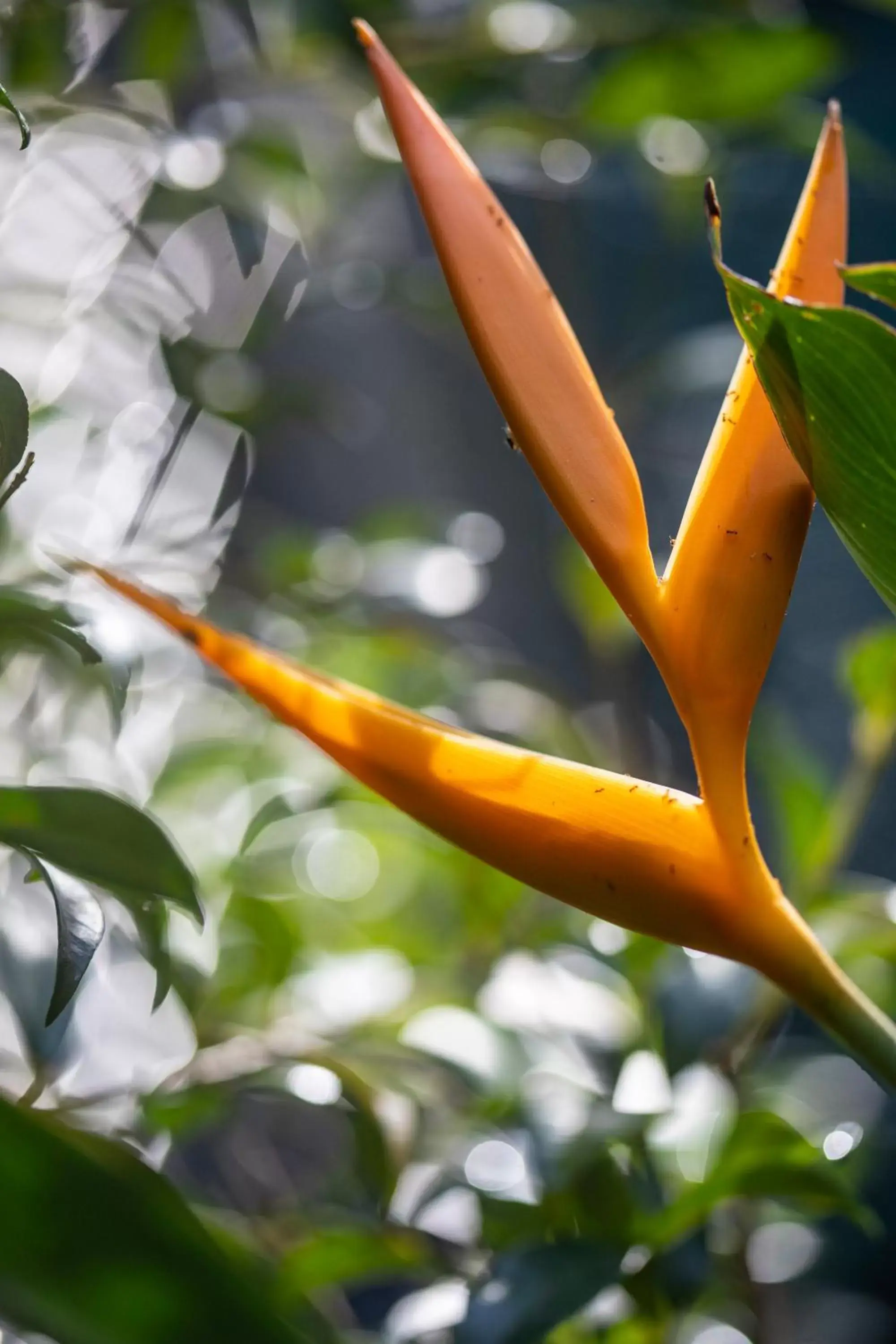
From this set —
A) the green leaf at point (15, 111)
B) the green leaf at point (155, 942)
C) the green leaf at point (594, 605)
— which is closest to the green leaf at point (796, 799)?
the green leaf at point (594, 605)

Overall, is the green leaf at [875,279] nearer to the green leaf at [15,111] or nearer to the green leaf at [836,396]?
the green leaf at [836,396]

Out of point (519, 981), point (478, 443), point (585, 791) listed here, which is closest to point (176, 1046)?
point (519, 981)

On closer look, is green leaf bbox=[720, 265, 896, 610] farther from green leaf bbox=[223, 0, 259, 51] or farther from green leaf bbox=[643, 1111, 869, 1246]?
green leaf bbox=[223, 0, 259, 51]

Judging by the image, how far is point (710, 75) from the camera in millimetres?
734

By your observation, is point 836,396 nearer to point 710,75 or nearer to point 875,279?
point 875,279

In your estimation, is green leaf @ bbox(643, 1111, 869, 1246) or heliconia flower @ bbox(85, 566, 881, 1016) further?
green leaf @ bbox(643, 1111, 869, 1246)

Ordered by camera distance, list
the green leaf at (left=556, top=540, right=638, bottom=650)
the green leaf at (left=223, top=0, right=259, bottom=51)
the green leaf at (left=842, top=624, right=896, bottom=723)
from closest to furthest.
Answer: the green leaf at (left=842, top=624, right=896, bottom=723) → the green leaf at (left=223, top=0, right=259, bottom=51) → the green leaf at (left=556, top=540, right=638, bottom=650)

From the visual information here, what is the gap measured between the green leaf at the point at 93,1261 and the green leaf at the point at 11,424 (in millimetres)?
110

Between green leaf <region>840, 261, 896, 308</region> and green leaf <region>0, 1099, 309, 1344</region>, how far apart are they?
0.17m

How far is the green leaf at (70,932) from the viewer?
21cm

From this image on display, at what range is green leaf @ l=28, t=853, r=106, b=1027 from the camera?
0.21 meters

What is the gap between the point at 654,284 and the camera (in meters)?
1.31

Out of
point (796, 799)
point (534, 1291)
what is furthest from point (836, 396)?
point (796, 799)

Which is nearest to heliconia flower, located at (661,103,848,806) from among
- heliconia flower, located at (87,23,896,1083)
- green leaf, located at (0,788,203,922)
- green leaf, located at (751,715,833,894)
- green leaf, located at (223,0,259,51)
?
heliconia flower, located at (87,23,896,1083)
